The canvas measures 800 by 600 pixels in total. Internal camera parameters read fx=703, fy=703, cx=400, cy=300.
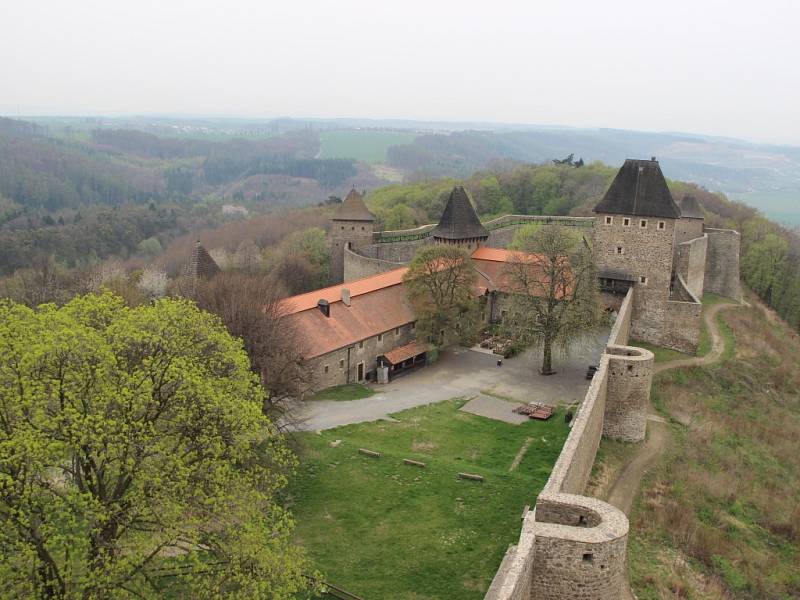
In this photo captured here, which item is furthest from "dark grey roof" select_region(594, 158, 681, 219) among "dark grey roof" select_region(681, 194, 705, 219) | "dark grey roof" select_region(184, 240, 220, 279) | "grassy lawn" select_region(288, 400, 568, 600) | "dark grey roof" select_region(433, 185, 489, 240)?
"dark grey roof" select_region(184, 240, 220, 279)

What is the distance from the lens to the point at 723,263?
173ft

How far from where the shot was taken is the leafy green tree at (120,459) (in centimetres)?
1210

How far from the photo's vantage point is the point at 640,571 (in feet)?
61.3

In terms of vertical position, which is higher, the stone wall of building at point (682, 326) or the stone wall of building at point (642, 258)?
the stone wall of building at point (642, 258)

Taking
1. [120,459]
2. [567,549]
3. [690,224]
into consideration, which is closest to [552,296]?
[567,549]

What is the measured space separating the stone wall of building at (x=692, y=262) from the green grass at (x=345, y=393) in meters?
22.7

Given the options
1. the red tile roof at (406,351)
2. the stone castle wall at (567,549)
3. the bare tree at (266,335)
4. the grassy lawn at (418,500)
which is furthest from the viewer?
the red tile roof at (406,351)

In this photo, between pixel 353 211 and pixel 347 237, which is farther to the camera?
pixel 347 237

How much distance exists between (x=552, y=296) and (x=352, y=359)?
9982 mm

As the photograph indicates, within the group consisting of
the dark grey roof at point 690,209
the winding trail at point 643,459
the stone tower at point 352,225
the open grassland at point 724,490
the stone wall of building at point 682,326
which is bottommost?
the open grassland at point 724,490

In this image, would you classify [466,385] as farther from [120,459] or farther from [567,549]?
[120,459]

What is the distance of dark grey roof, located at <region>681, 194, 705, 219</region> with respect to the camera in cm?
5131

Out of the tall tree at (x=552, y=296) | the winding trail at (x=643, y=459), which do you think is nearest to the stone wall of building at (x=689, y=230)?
the winding trail at (x=643, y=459)

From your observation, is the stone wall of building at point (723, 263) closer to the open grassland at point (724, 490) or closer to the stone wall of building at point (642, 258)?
the open grassland at point (724, 490)
